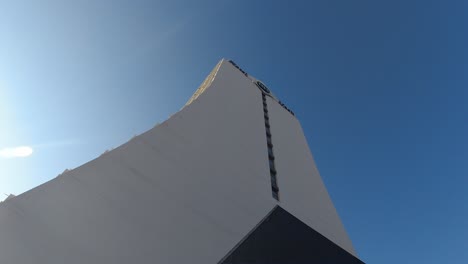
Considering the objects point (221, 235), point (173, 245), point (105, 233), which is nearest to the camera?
point (105, 233)

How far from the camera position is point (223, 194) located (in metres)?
7.59

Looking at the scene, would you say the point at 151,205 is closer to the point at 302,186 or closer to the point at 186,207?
the point at 186,207

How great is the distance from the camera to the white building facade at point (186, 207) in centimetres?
507

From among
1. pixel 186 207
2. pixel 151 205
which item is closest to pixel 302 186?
pixel 186 207

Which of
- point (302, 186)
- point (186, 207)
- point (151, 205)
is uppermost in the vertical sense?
point (302, 186)

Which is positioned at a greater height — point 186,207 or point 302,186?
point 302,186

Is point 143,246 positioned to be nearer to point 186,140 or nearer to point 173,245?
point 173,245

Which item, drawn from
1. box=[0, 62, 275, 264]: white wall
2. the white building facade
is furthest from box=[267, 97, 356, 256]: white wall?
box=[0, 62, 275, 264]: white wall

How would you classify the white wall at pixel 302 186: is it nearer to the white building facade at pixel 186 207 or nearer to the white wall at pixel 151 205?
the white building facade at pixel 186 207

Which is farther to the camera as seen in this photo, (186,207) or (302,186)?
(302,186)

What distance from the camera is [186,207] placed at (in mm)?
6629

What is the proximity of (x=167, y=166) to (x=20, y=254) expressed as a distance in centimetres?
329

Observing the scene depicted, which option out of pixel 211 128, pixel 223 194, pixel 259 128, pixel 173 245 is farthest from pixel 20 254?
pixel 259 128

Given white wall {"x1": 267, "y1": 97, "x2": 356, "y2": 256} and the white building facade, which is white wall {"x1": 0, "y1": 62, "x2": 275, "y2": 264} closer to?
the white building facade
